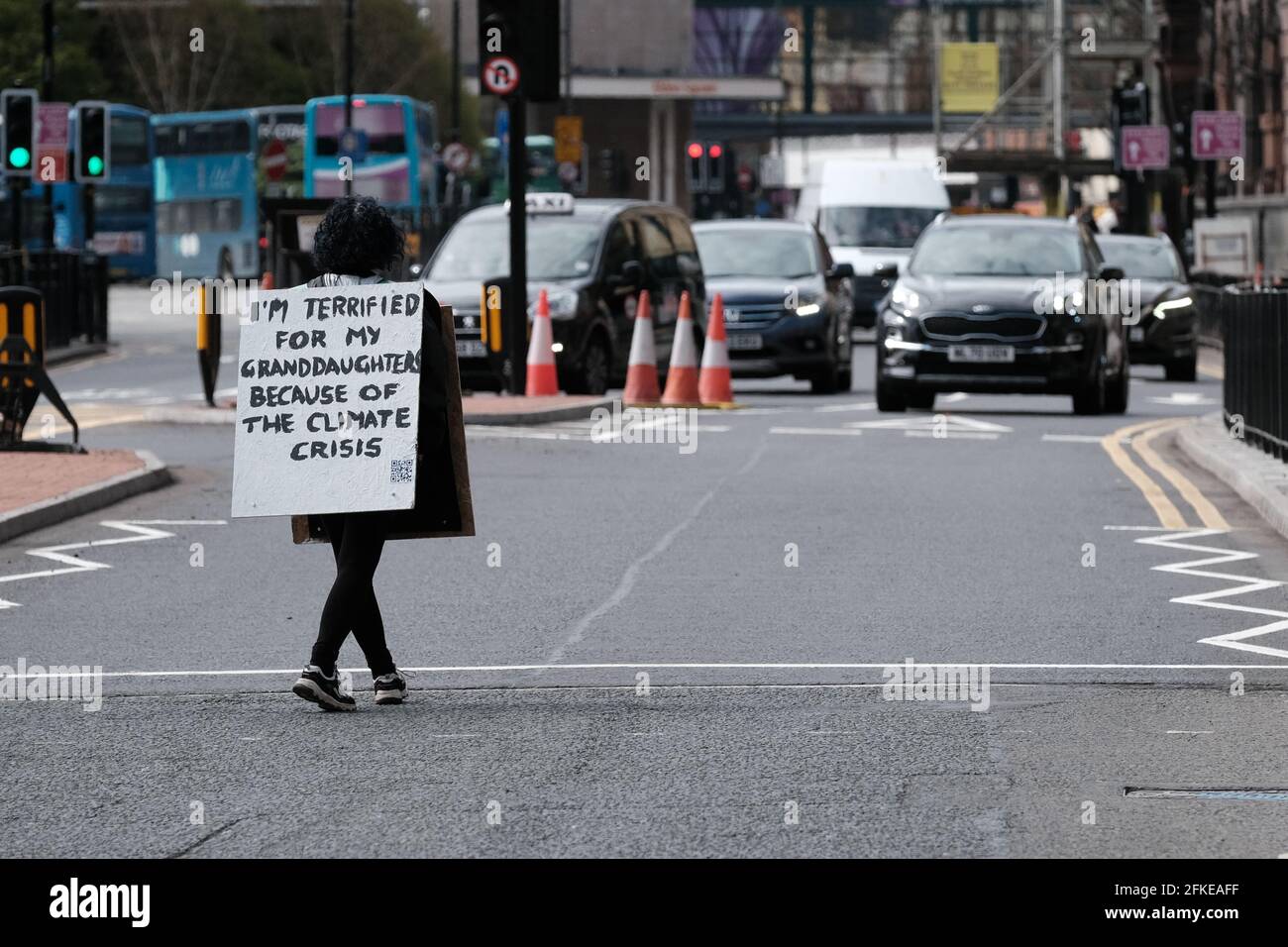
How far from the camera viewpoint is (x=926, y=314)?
2186cm

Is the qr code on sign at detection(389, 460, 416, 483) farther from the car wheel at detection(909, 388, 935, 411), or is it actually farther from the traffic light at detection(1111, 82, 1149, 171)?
the traffic light at detection(1111, 82, 1149, 171)

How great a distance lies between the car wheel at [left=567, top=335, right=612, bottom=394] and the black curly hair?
14.9 metres

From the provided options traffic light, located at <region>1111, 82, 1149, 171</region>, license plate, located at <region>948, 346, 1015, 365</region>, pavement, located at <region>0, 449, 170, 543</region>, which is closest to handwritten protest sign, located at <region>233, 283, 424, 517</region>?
pavement, located at <region>0, 449, 170, 543</region>

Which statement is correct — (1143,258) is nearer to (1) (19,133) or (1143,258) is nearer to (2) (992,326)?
(2) (992,326)

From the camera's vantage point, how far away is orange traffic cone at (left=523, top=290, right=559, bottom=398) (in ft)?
74.2

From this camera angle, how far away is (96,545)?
43.0 ft

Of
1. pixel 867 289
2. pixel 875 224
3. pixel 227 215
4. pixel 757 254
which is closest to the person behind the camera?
pixel 757 254

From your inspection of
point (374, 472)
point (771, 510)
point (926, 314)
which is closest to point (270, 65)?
point (926, 314)

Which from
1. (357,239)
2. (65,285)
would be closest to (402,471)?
(357,239)

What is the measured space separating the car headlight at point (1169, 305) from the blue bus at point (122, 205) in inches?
1244

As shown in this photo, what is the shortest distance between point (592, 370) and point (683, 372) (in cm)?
128

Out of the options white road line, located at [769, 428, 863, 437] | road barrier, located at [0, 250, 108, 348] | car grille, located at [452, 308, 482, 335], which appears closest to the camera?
white road line, located at [769, 428, 863, 437]

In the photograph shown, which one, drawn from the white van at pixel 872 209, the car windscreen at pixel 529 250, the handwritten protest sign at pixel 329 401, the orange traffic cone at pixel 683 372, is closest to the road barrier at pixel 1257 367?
the orange traffic cone at pixel 683 372
